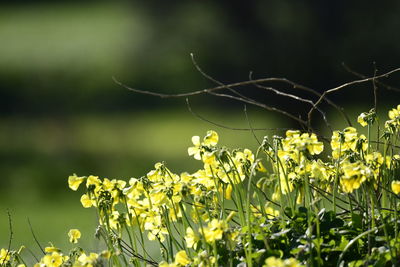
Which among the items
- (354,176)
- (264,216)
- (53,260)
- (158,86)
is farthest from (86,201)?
(158,86)

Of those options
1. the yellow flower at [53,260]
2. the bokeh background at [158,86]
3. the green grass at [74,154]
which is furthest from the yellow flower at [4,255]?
the bokeh background at [158,86]

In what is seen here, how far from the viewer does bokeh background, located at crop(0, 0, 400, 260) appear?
9.33 m

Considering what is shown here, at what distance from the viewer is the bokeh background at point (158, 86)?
9.33 metres

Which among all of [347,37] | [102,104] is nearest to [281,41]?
[347,37]

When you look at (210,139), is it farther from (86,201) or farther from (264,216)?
(86,201)

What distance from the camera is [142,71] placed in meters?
14.6

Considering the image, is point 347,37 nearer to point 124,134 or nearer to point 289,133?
point 124,134

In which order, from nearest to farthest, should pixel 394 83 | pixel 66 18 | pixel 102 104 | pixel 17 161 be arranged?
pixel 17 161, pixel 394 83, pixel 102 104, pixel 66 18

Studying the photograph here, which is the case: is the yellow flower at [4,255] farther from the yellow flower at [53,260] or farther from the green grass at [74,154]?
the green grass at [74,154]

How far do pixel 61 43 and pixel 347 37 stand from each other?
918cm

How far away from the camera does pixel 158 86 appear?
1423 centimetres

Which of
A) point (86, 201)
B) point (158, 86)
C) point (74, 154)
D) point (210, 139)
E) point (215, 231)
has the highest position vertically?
point (158, 86)

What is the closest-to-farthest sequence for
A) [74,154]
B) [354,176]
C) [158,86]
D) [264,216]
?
[354,176], [264,216], [74,154], [158,86]

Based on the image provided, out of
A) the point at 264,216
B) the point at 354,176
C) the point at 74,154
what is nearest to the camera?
the point at 354,176
